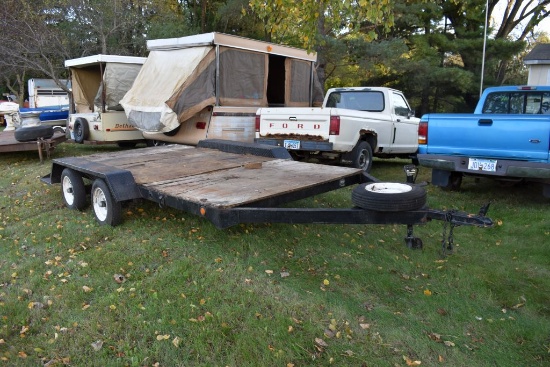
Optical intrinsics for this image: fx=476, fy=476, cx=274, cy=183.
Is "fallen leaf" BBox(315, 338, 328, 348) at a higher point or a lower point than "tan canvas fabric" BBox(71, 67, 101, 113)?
lower

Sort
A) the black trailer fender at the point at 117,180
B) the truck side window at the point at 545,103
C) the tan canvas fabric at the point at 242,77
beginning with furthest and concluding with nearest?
the tan canvas fabric at the point at 242,77
the truck side window at the point at 545,103
the black trailer fender at the point at 117,180

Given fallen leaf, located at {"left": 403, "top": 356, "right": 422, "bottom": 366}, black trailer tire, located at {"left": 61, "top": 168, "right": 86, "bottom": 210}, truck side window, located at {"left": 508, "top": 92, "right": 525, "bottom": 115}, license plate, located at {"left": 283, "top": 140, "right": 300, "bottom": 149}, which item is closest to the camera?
fallen leaf, located at {"left": 403, "top": 356, "right": 422, "bottom": 366}

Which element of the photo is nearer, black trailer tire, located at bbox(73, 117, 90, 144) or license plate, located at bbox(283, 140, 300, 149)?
license plate, located at bbox(283, 140, 300, 149)

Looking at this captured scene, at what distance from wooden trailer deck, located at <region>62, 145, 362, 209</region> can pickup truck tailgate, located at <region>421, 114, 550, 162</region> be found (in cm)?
241

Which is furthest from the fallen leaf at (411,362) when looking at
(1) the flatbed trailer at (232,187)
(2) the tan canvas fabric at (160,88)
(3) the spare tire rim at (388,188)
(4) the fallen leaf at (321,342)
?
(2) the tan canvas fabric at (160,88)

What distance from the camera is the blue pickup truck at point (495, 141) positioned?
629 centimetres

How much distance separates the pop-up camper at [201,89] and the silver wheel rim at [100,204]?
3.53m

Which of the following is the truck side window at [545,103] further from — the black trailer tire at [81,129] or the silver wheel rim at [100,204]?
the black trailer tire at [81,129]

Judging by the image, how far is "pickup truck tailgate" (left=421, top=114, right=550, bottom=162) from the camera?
6.26 meters

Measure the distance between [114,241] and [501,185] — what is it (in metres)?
6.61

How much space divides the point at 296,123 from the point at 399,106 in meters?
2.88

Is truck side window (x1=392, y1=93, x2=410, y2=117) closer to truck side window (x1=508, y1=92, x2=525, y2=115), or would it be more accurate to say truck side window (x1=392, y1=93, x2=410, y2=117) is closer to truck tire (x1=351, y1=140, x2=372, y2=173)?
truck tire (x1=351, y1=140, x2=372, y2=173)

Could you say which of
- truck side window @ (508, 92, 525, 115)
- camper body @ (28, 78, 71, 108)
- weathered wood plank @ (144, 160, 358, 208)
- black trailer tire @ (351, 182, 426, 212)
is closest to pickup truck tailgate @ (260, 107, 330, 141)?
weathered wood plank @ (144, 160, 358, 208)

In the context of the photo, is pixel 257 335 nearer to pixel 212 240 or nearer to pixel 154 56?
pixel 212 240
